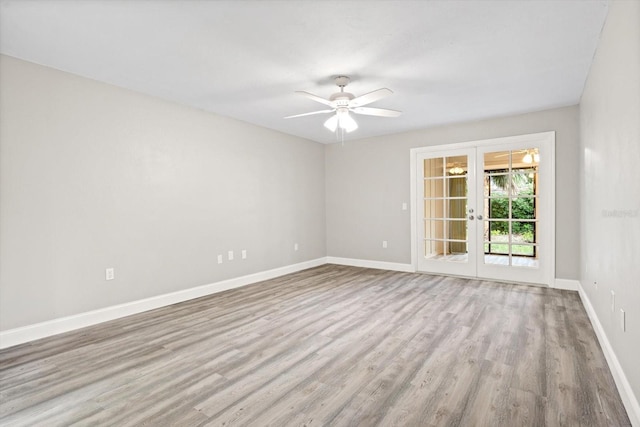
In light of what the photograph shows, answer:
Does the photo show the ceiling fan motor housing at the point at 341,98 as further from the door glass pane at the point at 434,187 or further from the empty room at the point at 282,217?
the door glass pane at the point at 434,187

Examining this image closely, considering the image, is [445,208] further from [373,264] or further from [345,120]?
[345,120]

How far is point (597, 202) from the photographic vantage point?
111 inches

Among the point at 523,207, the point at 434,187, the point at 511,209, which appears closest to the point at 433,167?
the point at 434,187

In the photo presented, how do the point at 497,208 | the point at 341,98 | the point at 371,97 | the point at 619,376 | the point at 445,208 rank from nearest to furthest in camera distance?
1. the point at 619,376
2. the point at 371,97
3. the point at 341,98
4. the point at 497,208
5. the point at 445,208

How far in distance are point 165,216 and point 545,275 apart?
5.15 m

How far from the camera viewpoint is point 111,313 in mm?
3428

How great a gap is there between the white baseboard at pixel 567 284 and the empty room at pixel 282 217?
0.03 metres

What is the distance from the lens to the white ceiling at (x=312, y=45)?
7.15 feet

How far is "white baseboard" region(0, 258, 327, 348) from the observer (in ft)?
9.27

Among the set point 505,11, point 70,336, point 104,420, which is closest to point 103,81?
point 70,336

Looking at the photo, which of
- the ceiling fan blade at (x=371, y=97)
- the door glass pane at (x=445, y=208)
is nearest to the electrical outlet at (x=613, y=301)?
the ceiling fan blade at (x=371, y=97)

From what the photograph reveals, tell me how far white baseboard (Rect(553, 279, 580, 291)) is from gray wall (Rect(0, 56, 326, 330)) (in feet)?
13.7

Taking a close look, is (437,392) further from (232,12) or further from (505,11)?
(232,12)

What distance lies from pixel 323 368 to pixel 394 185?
411 centimetres
